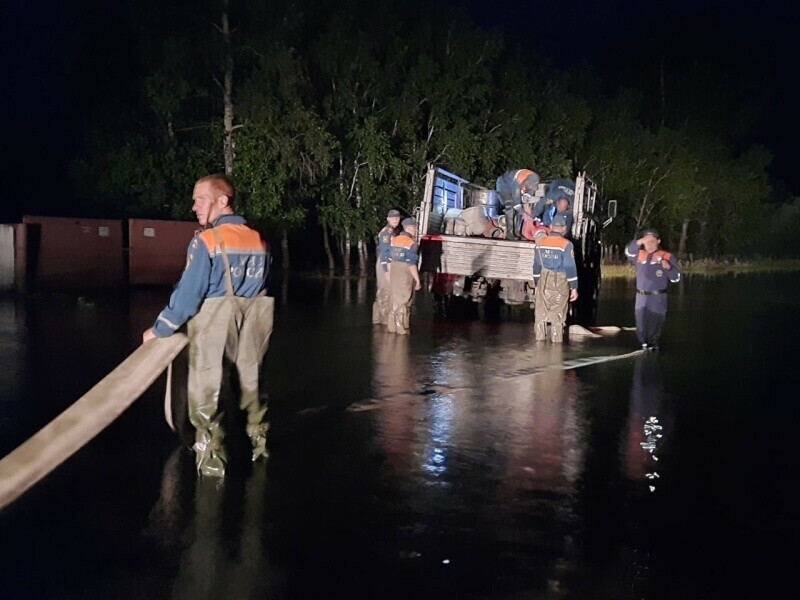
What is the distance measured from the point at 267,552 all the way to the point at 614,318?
48.4ft

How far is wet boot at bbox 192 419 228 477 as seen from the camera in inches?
269

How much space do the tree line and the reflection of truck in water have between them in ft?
32.1

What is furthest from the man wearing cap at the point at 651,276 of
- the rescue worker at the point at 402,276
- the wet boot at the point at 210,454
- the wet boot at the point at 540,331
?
the wet boot at the point at 210,454

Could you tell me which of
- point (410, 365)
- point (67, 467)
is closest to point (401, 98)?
point (410, 365)

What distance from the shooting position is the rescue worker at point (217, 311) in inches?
259

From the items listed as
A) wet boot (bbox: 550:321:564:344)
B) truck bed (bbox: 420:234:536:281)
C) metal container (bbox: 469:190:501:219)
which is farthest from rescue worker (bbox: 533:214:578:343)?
metal container (bbox: 469:190:501:219)

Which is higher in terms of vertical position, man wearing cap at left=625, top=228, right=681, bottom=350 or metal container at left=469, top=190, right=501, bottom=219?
metal container at left=469, top=190, right=501, bottom=219

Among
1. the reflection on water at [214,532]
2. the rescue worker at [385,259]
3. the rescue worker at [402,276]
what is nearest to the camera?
the reflection on water at [214,532]

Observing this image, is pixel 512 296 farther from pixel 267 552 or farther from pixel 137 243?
pixel 267 552

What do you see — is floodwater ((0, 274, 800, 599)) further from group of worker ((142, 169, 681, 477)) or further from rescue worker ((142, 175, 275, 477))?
rescue worker ((142, 175, 275, 477))

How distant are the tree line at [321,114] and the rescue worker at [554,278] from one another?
Answer: 14.4m

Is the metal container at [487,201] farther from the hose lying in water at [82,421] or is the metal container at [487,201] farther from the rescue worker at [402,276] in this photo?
the hose lying in water at [82,421]

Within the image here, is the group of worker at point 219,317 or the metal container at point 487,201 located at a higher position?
the metal container at point 487,201

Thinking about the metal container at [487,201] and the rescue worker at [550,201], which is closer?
the rescue worker at [550,201]
